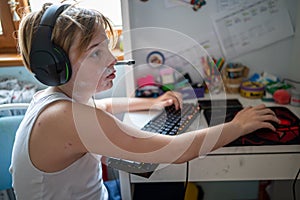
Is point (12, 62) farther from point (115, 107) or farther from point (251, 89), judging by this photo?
point (251, 89)

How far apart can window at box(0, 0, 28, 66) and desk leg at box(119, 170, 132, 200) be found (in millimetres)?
859

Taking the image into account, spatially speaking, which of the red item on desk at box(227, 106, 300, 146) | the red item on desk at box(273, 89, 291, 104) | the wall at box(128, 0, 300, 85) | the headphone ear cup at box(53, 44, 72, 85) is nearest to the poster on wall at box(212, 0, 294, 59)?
the wall at box(128, 0, 300, 85)

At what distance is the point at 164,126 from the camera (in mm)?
974

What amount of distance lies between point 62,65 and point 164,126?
0.42 metres

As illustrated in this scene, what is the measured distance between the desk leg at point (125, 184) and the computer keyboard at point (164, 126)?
0.08 m

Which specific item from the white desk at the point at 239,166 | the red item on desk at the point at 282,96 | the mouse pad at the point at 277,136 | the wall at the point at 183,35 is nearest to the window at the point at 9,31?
the wall at the point at 183,35

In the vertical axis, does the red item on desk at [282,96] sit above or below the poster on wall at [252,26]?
below

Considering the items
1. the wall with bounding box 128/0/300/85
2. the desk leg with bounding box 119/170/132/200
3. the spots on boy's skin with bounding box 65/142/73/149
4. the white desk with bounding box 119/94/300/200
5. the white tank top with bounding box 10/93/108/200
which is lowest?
the desk leg with bounding box 119/170/132/200

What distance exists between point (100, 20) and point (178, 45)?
0.65 m

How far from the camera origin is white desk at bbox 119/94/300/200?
87cm

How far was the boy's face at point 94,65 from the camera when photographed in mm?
730

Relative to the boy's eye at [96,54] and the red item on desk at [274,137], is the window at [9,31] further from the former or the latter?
the red item on desk at [274,137]

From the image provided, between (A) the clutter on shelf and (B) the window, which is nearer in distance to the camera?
(A) the clutter on shelf

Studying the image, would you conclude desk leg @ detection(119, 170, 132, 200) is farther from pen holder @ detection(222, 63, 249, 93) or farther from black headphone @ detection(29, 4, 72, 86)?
pen holder @ detection(222, 63, 249, 93)
